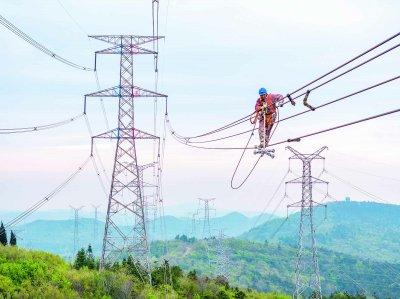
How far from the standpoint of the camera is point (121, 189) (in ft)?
136

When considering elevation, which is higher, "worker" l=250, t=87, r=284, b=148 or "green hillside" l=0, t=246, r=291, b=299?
"worker" l=250, t=87, r=284, b=148

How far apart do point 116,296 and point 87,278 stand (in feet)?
9.58

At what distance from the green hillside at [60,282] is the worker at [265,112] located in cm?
2655

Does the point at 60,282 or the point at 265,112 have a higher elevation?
the point at 265,112

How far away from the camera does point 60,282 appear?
44.3 meters

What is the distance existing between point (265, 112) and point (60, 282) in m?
31.9

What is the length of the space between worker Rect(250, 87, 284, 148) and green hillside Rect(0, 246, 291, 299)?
87.1 ft

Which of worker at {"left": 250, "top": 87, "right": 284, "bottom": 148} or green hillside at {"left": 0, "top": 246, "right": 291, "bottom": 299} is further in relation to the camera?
green hillside at {"left": 0, "top": 246, "right": 291, "bottom": 299}

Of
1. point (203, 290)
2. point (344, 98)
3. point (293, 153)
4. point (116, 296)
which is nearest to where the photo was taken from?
point (344, 98)

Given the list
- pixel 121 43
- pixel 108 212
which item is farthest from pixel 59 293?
pixel 121 43

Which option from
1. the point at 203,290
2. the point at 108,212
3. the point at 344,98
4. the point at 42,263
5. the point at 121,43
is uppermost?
the point at 121,43

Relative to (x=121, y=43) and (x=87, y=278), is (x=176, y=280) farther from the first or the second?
(x=121, y=43)

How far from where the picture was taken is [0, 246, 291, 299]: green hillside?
4044cm

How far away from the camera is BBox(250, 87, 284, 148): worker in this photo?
16.9 m
